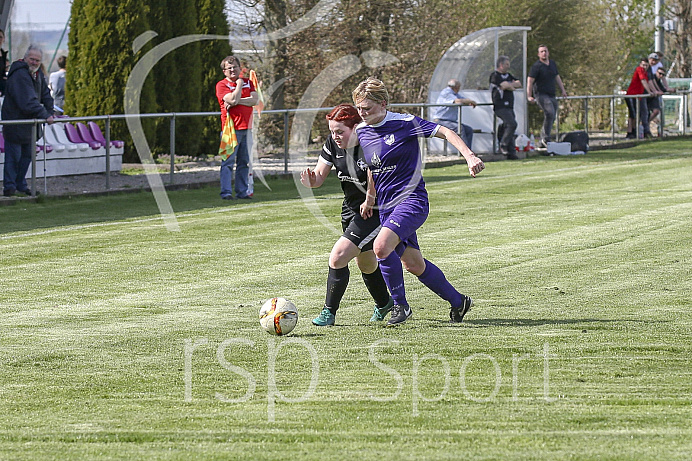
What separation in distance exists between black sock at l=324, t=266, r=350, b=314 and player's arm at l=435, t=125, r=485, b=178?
1191 millimetres

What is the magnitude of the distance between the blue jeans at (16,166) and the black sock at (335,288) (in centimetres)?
902

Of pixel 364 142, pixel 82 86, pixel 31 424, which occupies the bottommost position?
pixel 31 424

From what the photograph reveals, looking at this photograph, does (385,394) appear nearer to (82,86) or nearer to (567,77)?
(82,86)

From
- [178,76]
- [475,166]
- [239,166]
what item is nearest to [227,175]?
[239,166]

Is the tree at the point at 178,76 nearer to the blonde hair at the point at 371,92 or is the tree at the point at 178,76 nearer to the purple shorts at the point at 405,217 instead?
the blonde hair at the point at 371,92

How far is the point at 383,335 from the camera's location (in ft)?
23.8

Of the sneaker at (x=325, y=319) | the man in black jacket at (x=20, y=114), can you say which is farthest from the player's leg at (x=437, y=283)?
the man in black jacket at (x=20, y=114)

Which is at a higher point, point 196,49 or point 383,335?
point 196,49

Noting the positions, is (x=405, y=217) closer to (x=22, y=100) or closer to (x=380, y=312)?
(x=380, y=312)

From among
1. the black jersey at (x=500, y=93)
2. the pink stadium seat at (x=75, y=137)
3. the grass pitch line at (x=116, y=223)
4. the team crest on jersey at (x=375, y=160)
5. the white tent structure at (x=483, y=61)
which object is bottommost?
the grass pitch line at (x=116, y=223)

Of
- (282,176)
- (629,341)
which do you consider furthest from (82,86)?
(629,341)

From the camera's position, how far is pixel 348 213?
7.73m

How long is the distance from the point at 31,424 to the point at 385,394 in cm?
178

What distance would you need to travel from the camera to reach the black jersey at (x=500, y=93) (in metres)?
22.9
